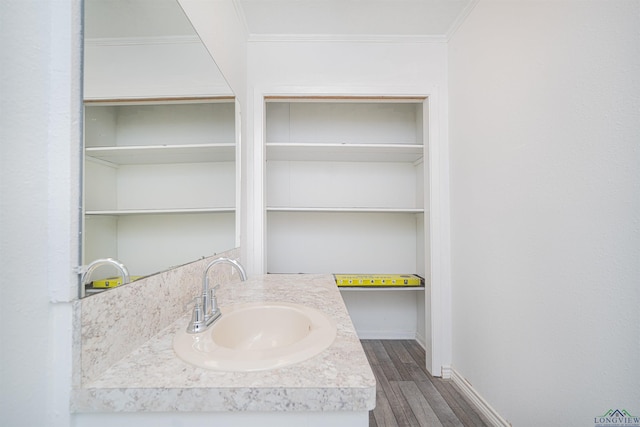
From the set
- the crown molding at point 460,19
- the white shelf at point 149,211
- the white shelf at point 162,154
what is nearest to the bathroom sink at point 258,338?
the white shelf at point 149,211

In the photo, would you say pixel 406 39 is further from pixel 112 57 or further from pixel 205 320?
pixel 205 320

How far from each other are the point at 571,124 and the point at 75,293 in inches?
61.6

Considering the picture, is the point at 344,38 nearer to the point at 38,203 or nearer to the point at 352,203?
the point at 352,203

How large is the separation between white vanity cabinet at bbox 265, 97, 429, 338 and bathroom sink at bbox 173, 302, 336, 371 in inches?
54.8

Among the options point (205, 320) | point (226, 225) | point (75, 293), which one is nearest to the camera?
point (75, 293)

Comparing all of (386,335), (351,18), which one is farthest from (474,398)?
(351,18)

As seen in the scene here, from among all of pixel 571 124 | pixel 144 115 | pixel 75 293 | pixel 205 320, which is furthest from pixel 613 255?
pixel 144 115

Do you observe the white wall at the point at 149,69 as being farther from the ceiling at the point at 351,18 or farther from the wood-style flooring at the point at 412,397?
the wood-style flooring at the point at 412,397

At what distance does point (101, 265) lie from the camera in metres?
0.59

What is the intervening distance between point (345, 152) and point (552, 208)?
4.66ft

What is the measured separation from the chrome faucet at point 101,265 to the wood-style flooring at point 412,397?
1.46 meters

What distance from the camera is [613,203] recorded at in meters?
0.83

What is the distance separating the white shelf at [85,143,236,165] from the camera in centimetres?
65

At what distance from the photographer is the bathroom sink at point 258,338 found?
0.59 meters
